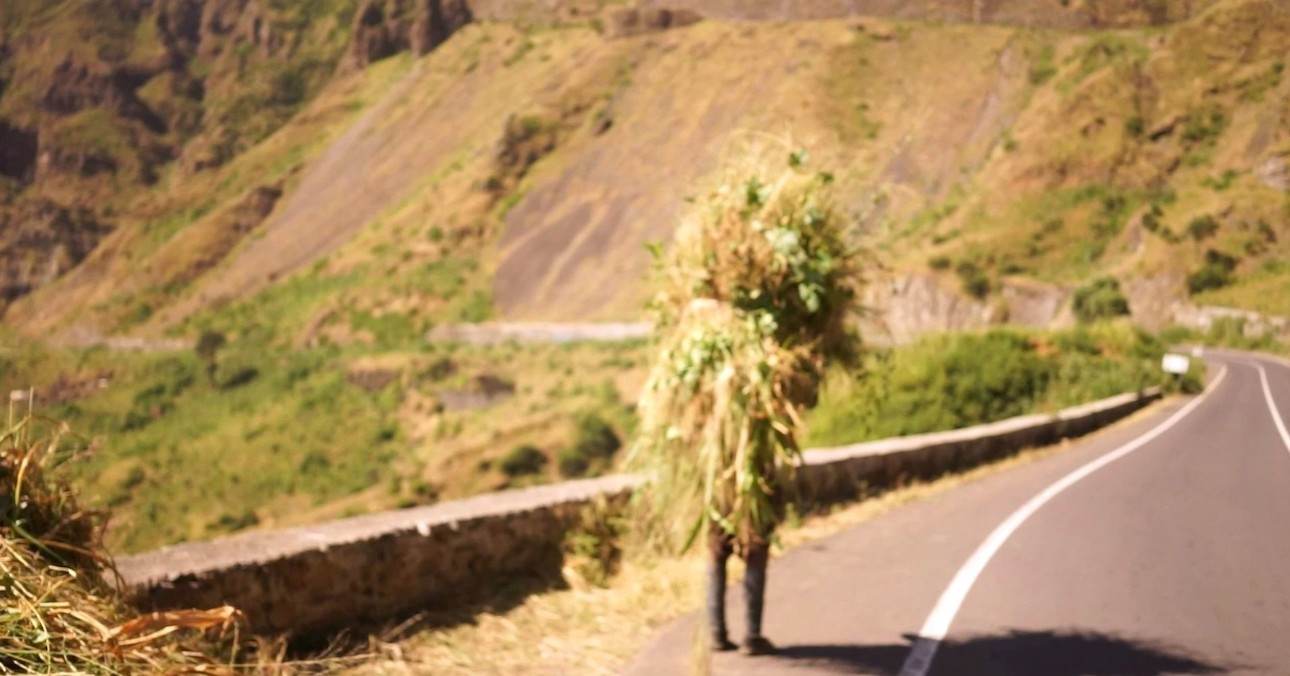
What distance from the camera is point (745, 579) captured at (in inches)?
224

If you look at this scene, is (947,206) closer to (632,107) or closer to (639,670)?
(632,107)

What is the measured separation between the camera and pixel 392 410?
51.6 m

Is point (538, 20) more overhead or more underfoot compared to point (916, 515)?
more overhead

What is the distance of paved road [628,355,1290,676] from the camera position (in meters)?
5.56

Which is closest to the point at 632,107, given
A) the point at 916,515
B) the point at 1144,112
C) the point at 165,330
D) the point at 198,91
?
the point at 165,330

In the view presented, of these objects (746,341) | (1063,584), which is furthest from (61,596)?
(1063,584)

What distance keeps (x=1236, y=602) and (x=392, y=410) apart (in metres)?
47.8

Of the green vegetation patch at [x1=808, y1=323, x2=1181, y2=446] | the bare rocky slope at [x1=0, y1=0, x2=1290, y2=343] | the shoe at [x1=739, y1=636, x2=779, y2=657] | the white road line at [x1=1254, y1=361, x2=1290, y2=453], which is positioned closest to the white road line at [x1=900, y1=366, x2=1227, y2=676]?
the shoe at [x1=739, y1=636, x2=779, y2=657]

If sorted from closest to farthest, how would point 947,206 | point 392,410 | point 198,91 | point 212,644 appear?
point 212,644
point 392,410
point 947,206
point 198,91

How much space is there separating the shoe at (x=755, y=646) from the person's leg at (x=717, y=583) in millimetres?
112

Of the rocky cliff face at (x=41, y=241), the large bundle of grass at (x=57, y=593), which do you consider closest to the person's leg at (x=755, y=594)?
the large bundle of grass at (x=57, y=593)

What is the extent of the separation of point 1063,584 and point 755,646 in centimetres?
240

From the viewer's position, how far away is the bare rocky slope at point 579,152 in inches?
848

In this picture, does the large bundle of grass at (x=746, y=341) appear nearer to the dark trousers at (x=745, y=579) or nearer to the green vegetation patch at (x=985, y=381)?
the dark trousers at (x=745, y=579)
